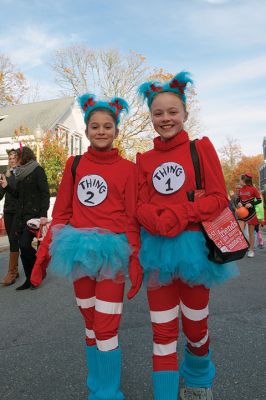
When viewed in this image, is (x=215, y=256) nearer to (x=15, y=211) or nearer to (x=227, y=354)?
(x=227, y=354)

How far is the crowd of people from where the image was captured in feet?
6.54

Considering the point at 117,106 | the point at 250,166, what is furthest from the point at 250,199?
the point at 250,166

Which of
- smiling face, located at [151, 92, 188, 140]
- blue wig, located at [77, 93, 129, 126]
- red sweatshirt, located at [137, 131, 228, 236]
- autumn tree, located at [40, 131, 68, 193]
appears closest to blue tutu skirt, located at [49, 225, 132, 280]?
red sweatshirt, located at [137, 131, 228, 236]

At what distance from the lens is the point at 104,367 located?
203 centimetres

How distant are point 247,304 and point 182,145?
2.77 meters

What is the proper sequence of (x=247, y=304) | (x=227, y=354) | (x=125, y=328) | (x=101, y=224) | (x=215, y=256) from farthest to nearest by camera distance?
(x=247, y=304), (x=125, y=328), (x=227, y=354), (x=101, y=224), (x=215, y=256)

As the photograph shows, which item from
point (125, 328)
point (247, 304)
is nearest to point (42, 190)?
point (125, 328)

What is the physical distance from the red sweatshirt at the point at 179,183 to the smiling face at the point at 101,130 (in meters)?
0.31

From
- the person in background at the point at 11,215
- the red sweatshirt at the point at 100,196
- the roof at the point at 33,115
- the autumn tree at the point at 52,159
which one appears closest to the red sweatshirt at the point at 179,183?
the red sweatshirt at the point at 100,196

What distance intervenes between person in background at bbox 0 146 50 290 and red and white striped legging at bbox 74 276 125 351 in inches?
117

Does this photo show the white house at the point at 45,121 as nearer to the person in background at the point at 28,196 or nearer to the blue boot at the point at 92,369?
the person in background at the point at 28,196

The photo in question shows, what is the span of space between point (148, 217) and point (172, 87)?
83cm

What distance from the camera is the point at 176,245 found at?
200 centimetres

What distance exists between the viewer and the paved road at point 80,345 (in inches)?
95.0
